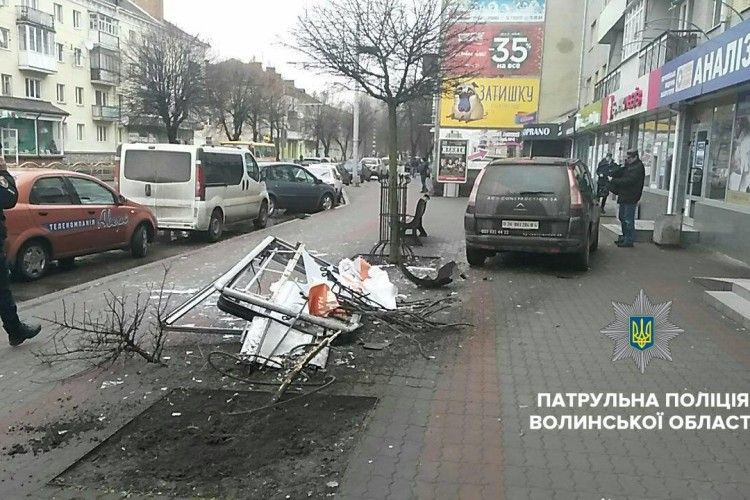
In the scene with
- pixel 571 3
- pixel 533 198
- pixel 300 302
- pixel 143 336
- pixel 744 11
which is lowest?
pixel 143 336

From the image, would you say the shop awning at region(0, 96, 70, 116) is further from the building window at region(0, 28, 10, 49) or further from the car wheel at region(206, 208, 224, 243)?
the car wheel at region(206, 208, 224, 243)

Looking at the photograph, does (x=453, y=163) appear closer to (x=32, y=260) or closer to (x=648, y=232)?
(x=648, y=232)

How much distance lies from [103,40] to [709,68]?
57235mm

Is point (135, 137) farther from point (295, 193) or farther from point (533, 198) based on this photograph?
point (533, 198)

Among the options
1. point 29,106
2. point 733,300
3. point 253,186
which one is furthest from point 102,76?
point 733,300

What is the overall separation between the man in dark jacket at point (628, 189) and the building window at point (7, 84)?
48.7 metres

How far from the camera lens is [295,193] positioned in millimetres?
20562

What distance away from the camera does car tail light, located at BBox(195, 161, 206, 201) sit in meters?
13.2

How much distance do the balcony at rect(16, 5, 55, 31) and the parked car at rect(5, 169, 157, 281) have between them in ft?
152

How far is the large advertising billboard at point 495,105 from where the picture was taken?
3394 centimetres

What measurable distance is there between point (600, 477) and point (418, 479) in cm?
100

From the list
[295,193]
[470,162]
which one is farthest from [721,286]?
[470,162]

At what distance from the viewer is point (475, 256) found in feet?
34.3

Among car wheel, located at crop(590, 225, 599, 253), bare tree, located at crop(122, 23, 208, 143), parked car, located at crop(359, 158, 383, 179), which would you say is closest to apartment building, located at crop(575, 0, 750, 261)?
car wheel, located at crop(590, 225, 599, 253)
